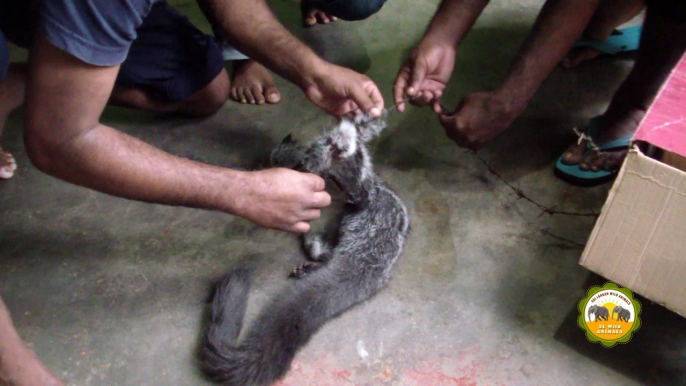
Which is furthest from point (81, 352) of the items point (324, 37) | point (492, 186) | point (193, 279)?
point (324, 37)

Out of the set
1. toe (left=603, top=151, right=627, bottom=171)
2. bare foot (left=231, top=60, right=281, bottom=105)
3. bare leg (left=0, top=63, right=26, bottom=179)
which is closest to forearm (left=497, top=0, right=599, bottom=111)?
toe (left=603, top=151, right=627, bottom=171)

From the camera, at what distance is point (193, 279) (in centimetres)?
189

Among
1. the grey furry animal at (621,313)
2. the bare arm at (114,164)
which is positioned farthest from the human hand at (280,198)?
the grey furry animal at (621,313)

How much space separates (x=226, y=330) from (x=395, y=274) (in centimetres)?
65

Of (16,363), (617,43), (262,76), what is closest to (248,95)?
(262,76)

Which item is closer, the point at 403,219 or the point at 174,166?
the point at 174,166

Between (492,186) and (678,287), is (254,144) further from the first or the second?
(678,287)

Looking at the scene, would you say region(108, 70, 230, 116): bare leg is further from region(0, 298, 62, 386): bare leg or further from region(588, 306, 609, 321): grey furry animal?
region(588, 306, 609, 321): grey furry animal

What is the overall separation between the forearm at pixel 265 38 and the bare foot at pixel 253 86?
1.39ft

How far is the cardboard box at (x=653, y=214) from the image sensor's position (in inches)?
49.5

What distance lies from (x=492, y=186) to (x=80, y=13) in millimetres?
1677

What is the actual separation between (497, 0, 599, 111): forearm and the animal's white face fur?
61cm

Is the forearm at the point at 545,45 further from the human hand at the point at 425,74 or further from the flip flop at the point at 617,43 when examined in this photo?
the flip flop at the point at 617,43

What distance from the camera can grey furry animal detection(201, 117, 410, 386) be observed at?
1.59 metres
